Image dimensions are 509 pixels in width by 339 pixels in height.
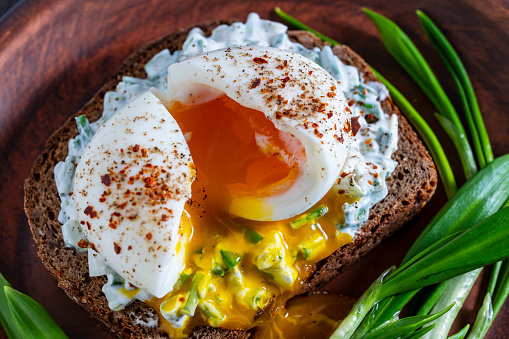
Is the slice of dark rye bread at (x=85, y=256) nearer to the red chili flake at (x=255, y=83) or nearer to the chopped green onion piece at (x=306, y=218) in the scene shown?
the chopped green onion piece at (x=306, y=218)

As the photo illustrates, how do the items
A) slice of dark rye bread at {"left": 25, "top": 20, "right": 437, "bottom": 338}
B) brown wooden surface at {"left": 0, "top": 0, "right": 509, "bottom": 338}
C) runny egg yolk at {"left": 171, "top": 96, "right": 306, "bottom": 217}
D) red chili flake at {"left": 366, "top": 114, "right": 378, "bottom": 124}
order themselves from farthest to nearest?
brown wooden surface at {"left": 0, "top": 0, "right": 509, "bottom": 338}, red chili flake at {"left": 366, "top": 114, "right": 378, "bottom": 124}, slice of dark rye bread at {"left": 25, "top": 20, "right": 437, "bottom": 338}, runny egg yolk at {"left": 171, "top": 96, "right": 306, "bottom": 217}

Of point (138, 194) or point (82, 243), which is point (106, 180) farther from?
point (82, 243)

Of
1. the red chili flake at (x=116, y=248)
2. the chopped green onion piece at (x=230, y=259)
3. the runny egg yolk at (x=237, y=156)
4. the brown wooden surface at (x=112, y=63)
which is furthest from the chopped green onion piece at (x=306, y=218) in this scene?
the red chili flake at (x=116, y=248)

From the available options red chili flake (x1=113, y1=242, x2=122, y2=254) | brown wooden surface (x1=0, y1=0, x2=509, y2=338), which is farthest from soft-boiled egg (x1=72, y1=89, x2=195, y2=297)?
brown wooden surface (x1=0, y1=0, x2=509, y2=338)

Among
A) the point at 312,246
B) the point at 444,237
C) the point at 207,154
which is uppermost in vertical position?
the point at 207,154

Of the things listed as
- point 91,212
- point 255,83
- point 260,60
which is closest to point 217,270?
point 91,212

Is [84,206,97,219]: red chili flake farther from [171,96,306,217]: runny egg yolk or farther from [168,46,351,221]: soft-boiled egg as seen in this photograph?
[168,46,351,221]: soft-boiled egg

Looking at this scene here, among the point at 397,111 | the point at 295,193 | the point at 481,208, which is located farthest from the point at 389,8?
the point at 295,193
